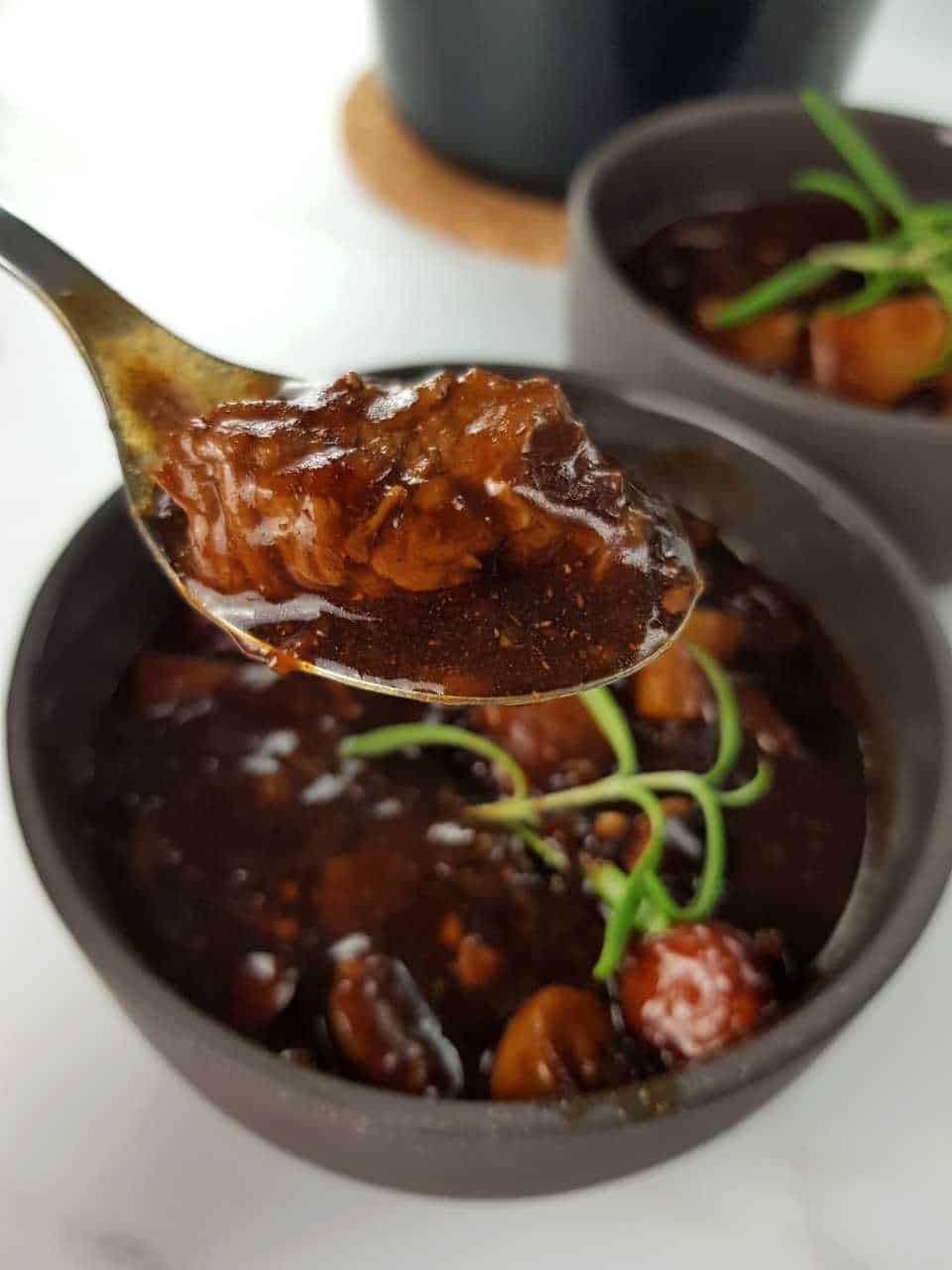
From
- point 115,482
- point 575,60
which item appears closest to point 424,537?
point 115,482

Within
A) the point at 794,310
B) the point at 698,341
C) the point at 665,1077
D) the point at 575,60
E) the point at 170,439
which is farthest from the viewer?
the point at 575,60

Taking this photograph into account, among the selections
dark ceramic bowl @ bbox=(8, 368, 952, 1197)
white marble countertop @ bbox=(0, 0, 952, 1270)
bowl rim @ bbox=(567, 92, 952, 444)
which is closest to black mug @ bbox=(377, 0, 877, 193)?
bowl rim @ bbox=(567, 92, 952, 444)

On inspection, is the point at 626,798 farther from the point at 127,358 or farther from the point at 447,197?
the point at 447,197

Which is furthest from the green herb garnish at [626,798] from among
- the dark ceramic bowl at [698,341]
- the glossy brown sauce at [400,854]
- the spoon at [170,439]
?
the dark ceramic bowl at [698,341]

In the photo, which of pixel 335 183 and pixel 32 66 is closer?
pixel 335 183

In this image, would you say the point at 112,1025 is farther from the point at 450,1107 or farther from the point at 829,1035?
the point at 829,1035

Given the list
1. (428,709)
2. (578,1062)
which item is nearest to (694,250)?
(428,709)

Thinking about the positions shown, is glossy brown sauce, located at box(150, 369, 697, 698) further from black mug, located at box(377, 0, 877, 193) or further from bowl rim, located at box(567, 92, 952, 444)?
black mug, located at box(377, 0, 877, 193)
